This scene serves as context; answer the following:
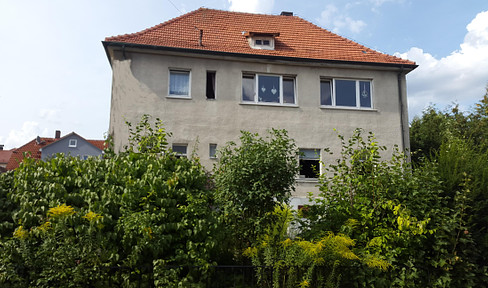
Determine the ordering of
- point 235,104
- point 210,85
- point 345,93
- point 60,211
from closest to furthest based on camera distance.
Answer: point 60,211
point 235,104
point 210,85
point 345,93

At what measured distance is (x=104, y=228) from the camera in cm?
569

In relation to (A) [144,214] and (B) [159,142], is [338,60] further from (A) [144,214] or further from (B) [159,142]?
(A) [144,214]

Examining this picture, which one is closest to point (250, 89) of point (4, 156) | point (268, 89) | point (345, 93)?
point (268, 89)

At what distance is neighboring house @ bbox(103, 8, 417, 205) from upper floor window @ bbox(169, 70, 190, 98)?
40mm

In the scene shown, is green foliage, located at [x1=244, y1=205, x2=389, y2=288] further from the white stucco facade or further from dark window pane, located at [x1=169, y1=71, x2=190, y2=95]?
dark window pane, located at [x1=169, y1=71, x2=190, y2=95]

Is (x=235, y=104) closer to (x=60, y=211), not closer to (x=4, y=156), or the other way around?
(x=60, y=211)

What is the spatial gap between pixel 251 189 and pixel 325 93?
9882mm

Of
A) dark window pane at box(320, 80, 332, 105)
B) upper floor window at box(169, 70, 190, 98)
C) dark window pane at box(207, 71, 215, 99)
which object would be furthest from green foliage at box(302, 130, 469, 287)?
upper floor window at box(169, 70, 190, 98)

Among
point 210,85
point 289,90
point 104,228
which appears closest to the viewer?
point 104,228

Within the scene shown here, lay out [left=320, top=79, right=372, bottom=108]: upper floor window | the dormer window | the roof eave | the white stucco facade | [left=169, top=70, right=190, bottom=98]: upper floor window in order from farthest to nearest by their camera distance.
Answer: the dormer window < [left=320, top=79, right=372, bottom=108]: upper floor window < [left=169, top=70, right=190, bottom=98]: upper floor window < the white stucco facade < the roof eave

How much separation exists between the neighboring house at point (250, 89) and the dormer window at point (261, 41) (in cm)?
4

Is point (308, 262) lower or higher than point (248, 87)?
lower

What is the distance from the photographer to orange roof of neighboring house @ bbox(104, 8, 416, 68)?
15.5 meters

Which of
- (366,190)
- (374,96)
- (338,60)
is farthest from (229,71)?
(366,190)
